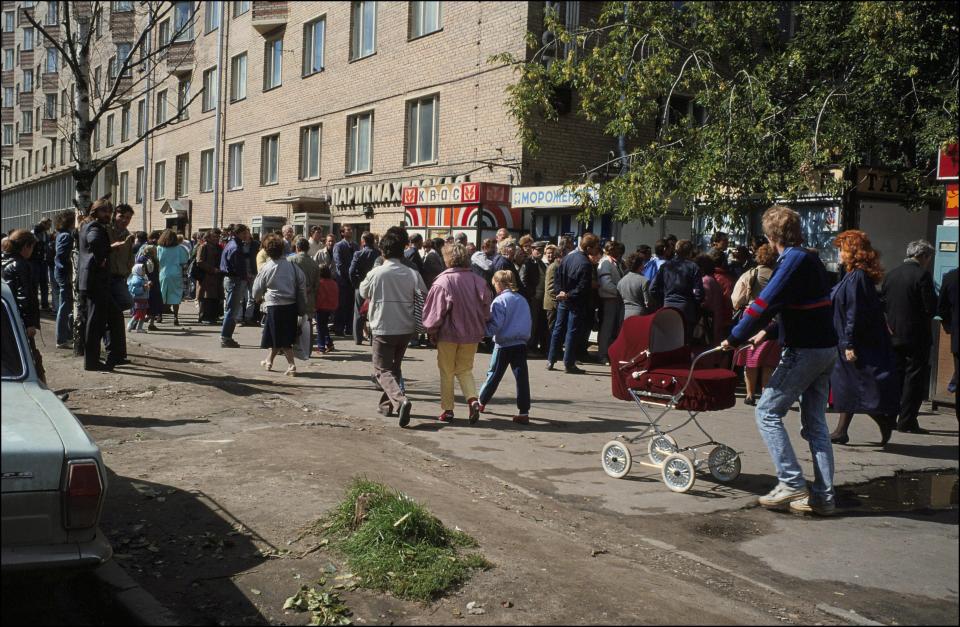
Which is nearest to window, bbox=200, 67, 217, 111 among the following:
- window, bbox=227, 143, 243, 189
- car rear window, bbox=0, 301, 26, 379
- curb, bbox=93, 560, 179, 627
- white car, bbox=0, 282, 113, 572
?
window, bbox=227, 143, 243, 189

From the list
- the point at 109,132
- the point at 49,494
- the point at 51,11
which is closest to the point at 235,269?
the point at 49,494

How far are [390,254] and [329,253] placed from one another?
7.51m

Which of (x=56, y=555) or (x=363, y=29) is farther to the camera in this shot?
(x=363, y=29)

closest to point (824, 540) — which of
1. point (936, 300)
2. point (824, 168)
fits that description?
point (936, 300)

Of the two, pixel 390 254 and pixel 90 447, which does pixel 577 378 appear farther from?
pixel 90 447

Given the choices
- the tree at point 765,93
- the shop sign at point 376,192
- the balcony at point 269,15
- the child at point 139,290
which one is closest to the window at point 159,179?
the balcony at point 269,15

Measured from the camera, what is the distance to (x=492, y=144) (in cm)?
2031

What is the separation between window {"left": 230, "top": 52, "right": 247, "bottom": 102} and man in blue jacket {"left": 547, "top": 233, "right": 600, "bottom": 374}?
22587 millimetres

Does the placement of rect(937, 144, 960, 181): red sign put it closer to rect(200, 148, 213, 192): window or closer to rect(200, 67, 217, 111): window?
rect(200, 67, 217, 111): window

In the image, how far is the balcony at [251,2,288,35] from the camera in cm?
2900

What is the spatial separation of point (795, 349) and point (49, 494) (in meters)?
4.63

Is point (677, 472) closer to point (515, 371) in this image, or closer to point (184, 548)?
point (515, 371)

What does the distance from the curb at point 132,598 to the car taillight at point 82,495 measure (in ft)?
1.83

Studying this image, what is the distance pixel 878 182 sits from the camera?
13633 mm
